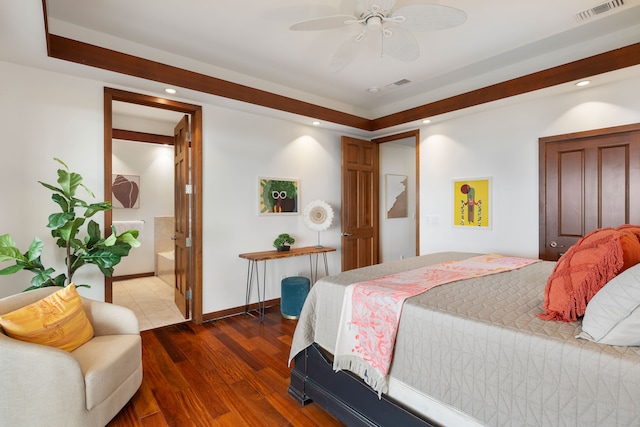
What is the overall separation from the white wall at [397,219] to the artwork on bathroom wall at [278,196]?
1.66 metres

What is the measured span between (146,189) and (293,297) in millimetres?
3850

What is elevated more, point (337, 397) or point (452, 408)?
point (452, 408)

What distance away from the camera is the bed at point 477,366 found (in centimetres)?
99

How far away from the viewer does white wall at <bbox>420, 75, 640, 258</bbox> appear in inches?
119

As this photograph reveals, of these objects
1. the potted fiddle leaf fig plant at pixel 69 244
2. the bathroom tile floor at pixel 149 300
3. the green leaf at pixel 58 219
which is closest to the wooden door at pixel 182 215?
the bathroom tile floor at pixel 149 300

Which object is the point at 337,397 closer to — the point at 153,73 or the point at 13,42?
the point at 153,73

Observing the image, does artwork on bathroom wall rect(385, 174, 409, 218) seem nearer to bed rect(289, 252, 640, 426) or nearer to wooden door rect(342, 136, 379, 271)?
wooden door rect(342, 136, 379, 271)

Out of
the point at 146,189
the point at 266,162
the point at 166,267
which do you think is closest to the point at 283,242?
the point at 266,162

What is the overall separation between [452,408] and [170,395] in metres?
1.80

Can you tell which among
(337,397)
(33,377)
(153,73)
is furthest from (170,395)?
(153,73)

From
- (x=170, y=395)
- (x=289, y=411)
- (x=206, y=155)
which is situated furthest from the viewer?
(x=206, y=155)

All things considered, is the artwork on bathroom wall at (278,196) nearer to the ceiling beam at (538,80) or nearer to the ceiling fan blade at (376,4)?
the ceiling beam at (538,80)

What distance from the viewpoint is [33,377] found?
5.04 ft

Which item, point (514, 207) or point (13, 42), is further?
point (514, 207)
